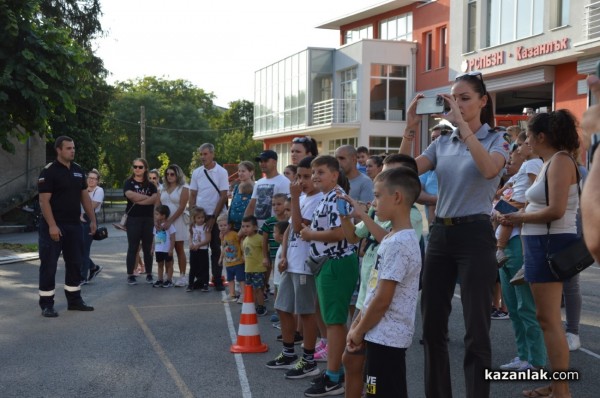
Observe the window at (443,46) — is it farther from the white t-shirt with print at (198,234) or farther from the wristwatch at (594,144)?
the wristwatch at (594,144)

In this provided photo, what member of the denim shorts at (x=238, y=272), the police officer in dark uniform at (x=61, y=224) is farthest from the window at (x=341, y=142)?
the police officer in dark uniform at (x=61, y=224)

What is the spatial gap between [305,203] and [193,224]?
5.34 m

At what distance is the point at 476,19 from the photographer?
2734cm

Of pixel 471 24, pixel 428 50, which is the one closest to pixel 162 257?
pixel 471 24

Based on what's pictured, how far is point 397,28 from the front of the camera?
37469 millimetres

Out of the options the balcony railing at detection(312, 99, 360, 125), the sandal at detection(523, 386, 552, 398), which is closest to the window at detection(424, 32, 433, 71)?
the balcony railing at detection(312, 99, 360, 125)

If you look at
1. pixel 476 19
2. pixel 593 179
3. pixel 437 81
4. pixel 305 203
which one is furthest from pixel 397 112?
pixel 593 179

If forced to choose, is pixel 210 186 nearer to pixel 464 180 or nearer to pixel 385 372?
pixel 464 180

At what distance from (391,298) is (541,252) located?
5.12 feet

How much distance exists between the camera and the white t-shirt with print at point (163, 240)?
11.7 m

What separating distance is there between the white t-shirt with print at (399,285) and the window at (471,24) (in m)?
25.3

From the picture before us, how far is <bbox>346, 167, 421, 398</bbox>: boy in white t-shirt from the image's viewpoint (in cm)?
402

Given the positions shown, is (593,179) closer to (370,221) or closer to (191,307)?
(370,221)

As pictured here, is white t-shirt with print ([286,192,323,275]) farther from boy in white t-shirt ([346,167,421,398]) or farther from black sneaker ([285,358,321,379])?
boy in white t-shirt ([346,167,421,398])
